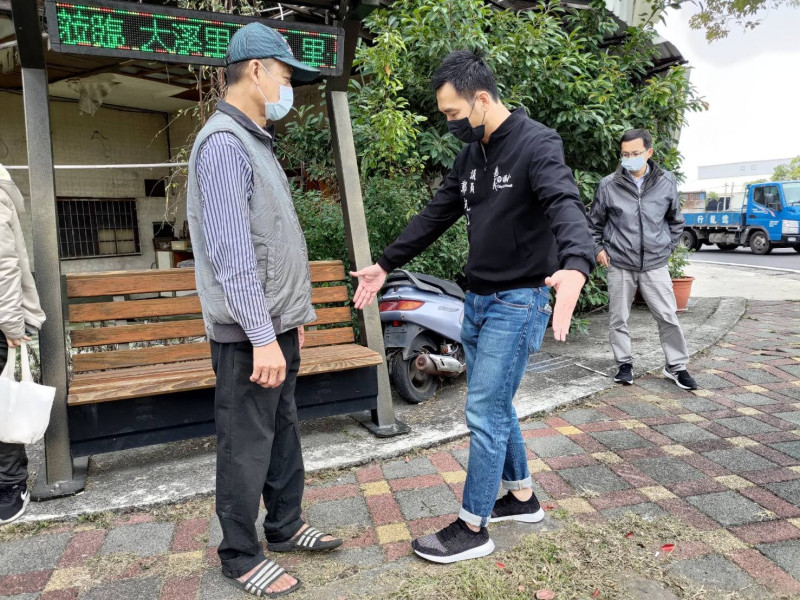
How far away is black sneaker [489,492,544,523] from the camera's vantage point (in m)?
2.82

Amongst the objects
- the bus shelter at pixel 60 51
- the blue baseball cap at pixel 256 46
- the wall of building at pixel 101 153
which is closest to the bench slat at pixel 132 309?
the bus shelter at pixel 60 51

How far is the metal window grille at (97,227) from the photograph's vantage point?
35.8 feet

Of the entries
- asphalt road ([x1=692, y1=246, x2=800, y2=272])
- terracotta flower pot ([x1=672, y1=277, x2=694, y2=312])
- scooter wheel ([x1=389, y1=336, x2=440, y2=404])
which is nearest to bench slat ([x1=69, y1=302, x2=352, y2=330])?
scooter wheel ([x1=389, y1=336, x2=440, y2=404])

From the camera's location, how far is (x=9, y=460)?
2.96m

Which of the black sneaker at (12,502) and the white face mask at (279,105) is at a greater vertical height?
the white face mask at (279,105)

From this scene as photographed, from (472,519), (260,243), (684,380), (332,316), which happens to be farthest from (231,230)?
(684,380)

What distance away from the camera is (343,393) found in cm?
381

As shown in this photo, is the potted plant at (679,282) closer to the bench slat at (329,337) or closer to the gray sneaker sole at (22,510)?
the bench slat at (329,337)

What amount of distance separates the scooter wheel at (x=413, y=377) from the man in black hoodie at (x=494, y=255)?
1895mm

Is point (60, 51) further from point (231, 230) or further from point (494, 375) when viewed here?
point (494, 375)

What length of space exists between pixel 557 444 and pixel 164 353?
2385 millimetres

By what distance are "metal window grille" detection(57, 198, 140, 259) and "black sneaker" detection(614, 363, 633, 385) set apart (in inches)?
371

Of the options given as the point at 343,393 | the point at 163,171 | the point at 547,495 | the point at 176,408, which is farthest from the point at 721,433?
the point at 163,171

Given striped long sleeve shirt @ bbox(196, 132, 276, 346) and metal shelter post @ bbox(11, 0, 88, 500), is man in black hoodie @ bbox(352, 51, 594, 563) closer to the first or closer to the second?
striped long sleeve shirt @ bbox(196, 132, 276, 346)
